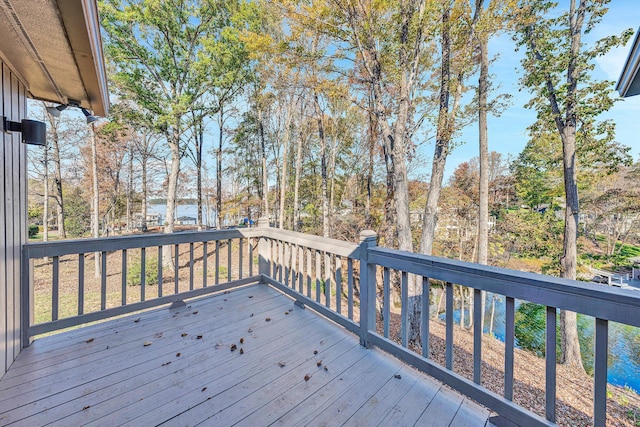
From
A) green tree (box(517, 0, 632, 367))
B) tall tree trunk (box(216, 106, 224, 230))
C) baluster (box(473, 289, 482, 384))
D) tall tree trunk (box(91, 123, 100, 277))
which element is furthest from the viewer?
tall tree trunk (box(216, 106, 224, 230))

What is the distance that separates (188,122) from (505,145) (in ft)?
42.7

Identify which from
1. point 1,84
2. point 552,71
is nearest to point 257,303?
point 1,84

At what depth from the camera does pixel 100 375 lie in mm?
1898

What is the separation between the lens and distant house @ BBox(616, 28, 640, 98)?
5.17 feet

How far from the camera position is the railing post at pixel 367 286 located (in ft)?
7.47

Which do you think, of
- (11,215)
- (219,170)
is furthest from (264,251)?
(219,170)

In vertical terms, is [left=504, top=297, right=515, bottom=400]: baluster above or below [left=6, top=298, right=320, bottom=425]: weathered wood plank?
above

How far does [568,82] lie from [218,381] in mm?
9433

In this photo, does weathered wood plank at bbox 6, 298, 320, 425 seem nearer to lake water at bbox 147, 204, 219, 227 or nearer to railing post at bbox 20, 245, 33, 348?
railing post at bbox 20, 245, 33, 348

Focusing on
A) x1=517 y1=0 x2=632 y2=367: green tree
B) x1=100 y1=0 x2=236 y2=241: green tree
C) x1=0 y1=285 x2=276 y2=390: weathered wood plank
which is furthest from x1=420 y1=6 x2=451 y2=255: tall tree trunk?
x1=100 y1=0 x2=236 y2=241: green tree

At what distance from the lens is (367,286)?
2285 millimetres

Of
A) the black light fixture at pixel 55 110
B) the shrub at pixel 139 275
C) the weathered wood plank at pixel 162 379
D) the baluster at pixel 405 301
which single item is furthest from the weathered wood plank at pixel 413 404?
the shrub at pixel 139 275

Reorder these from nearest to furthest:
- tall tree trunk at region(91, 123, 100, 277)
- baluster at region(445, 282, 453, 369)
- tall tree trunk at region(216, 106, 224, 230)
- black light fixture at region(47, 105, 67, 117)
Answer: baluster at region(445, 282, 453, 369) < black light fixture at region(47, 105, 67, 117) < tall tree trunk at region(91, 123, 100, 277) < tall tree trunk at region(216, 106, 224, 230)

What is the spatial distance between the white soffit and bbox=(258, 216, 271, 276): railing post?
7.22ft
